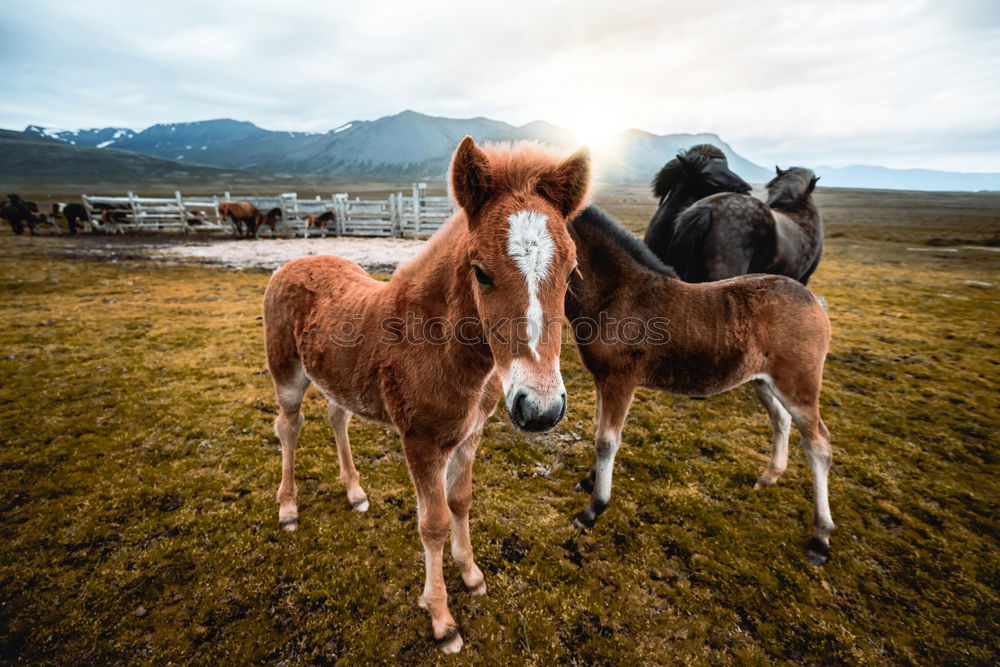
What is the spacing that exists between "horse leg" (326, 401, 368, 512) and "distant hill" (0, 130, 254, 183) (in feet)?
616

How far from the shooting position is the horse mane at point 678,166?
21.8 feet

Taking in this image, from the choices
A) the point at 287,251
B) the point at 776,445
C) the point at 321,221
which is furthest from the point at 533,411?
the point at 321,221

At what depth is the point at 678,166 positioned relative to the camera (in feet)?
22.4

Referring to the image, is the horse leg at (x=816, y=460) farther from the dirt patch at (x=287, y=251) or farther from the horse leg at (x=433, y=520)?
the dirt patch at (x=287, y=251)

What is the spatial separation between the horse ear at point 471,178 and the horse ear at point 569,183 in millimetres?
307

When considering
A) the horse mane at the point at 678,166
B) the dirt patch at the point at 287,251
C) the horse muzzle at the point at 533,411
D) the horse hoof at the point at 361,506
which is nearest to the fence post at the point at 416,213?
the dirt patch at the point at 287,251

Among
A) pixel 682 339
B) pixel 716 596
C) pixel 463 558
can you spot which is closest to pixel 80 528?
pixel 463 558

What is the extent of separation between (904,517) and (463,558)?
4284 mm

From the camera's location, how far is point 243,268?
547 inches

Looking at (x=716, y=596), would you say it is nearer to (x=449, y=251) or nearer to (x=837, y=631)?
(x=837, y=631)

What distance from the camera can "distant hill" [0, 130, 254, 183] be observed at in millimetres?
146000

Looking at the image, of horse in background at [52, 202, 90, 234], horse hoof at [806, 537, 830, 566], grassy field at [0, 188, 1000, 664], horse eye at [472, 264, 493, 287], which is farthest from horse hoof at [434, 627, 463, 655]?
horse in background at [52, 202, 90, 234]

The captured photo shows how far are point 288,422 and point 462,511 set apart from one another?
1886 millimetres

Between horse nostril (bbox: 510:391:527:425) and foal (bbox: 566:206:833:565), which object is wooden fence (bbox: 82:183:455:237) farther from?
horse nostril (bbox: 510:391:527:425)
